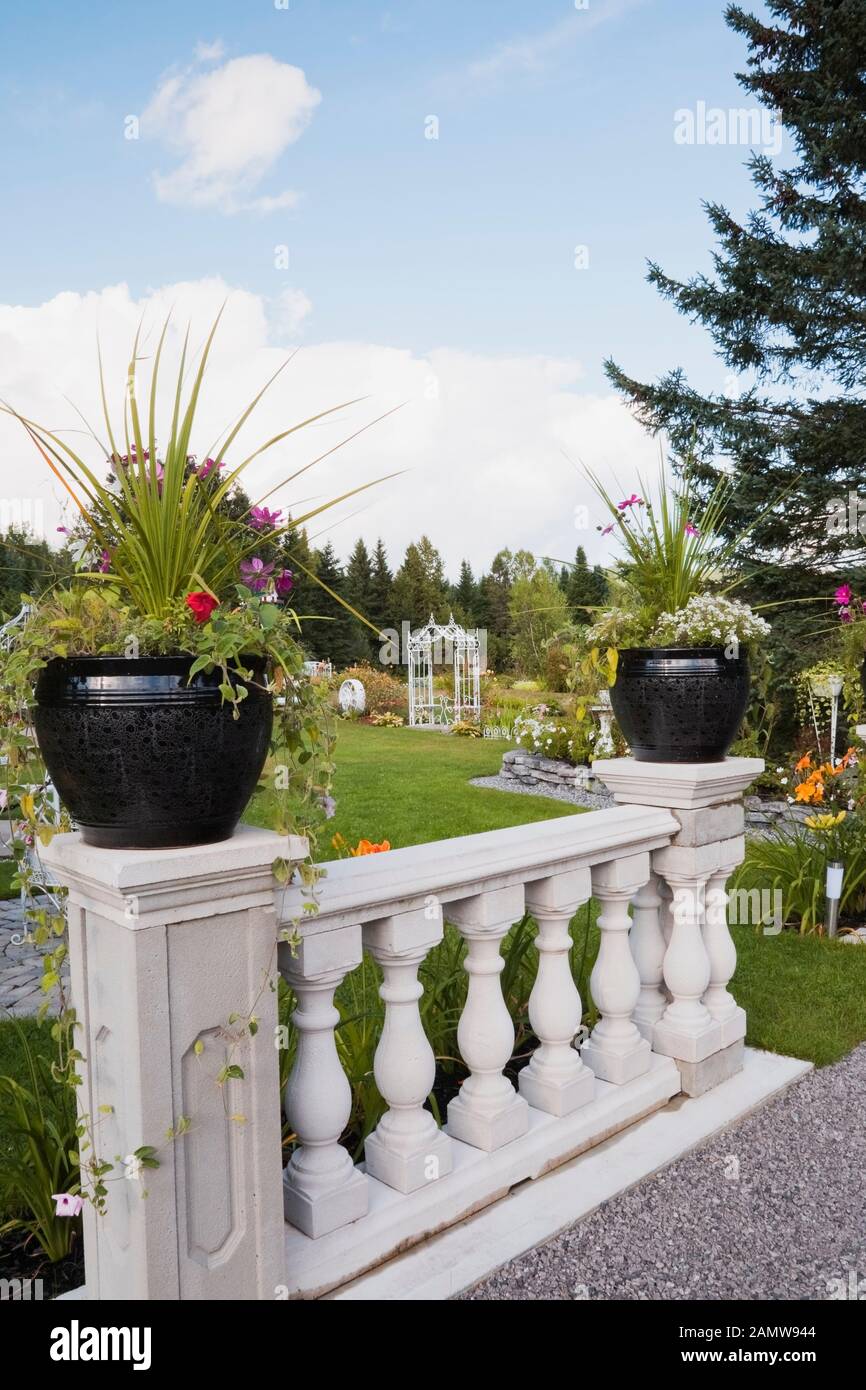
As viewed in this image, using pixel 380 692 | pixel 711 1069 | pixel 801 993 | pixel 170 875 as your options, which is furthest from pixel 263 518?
pixel 380 692

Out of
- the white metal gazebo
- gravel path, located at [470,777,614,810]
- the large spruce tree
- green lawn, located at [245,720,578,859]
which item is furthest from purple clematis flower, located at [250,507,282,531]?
the white metal gazebo

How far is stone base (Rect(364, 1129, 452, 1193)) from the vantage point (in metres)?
1.99

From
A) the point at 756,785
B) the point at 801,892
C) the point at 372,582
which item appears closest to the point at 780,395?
the point at 756,785

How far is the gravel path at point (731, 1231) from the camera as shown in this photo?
1.92 m

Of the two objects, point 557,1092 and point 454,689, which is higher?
point 454,689

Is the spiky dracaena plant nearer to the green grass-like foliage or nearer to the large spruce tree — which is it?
the green grass-like foliage

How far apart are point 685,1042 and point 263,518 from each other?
2.14m

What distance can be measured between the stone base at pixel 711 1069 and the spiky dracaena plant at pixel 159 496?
7.14 feet

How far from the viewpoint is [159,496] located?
Answer: 1.53m

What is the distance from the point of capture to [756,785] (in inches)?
352

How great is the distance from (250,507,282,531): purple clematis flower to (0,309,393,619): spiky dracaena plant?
42 mm

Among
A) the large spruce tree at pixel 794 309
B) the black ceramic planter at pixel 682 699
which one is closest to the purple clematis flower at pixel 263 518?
the black ceramic planter at pixel 682 699

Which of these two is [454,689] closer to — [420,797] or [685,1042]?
[420,797]
